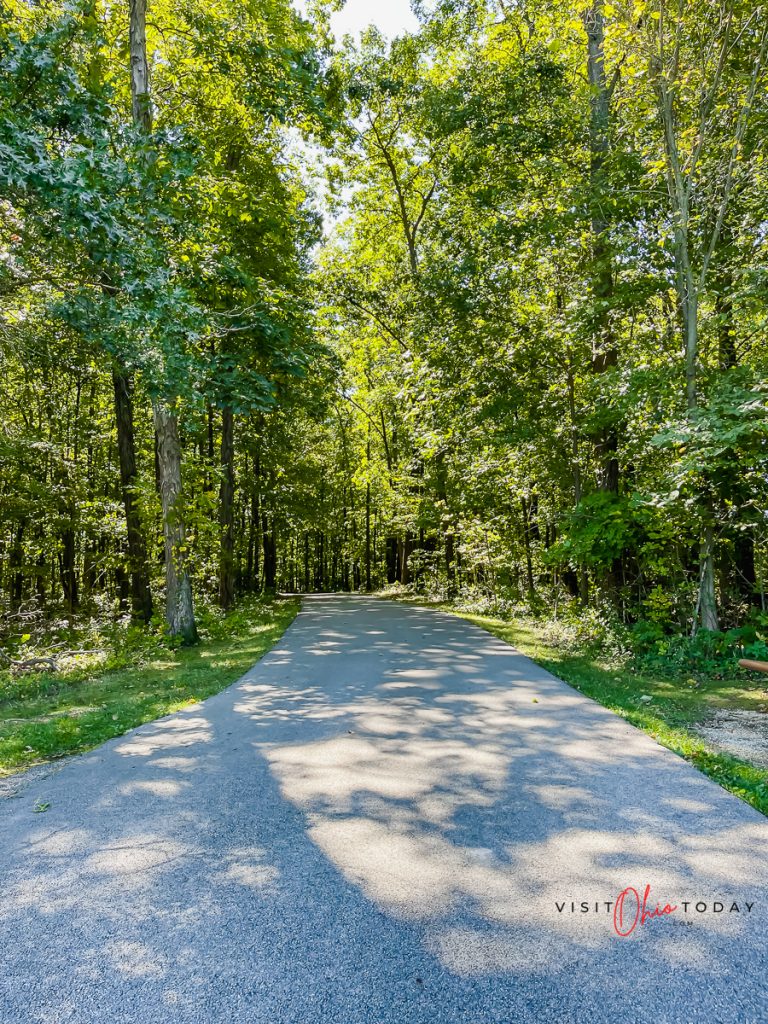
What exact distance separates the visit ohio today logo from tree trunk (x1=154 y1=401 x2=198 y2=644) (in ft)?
31.3

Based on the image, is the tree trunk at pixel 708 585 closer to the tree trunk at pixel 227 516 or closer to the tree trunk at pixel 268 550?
the tree trunk at pixel 227 516

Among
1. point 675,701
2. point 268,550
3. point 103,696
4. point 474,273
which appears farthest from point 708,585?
point 268,550

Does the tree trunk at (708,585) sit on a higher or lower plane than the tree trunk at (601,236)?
lower

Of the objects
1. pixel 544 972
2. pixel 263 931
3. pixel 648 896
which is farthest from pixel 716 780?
pixel 263 931

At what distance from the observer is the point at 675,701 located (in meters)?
6.28

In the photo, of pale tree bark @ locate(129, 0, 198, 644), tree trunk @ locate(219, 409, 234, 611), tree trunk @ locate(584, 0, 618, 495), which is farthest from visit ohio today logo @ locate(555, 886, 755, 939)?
tree trunk @ locate(219, 409, 234, 611)

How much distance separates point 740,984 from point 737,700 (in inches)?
191

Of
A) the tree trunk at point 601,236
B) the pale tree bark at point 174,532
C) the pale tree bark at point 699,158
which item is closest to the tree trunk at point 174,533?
the pale tree bark at point 174,532

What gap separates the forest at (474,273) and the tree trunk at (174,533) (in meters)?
0.05

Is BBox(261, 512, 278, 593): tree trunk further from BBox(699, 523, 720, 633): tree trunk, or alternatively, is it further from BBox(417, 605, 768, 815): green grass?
BBox(699, 523, 720, 633): tree trunk

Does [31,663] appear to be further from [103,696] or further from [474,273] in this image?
[474,273]

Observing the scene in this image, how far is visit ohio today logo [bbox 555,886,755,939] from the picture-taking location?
98.3 inches

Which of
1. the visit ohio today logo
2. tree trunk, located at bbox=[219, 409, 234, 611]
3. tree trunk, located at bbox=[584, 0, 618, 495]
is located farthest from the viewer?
tree trunk, located at bbox=[219, 409, 234, 611]

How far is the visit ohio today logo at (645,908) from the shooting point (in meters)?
2.50
